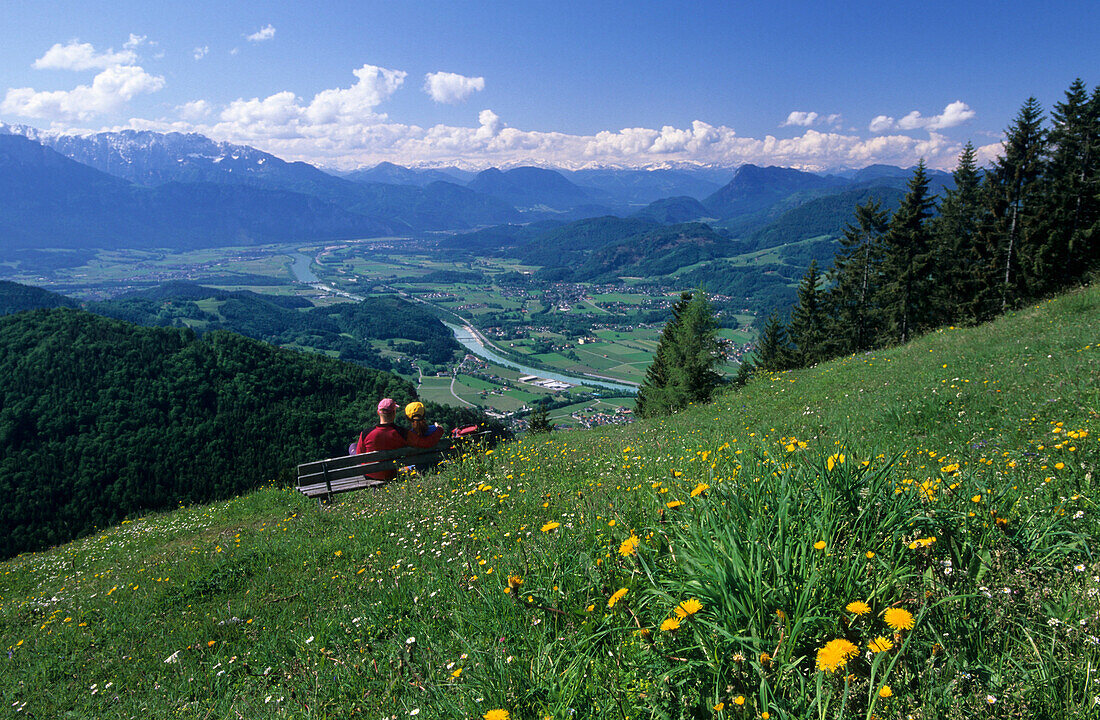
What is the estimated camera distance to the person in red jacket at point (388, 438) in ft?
35.2

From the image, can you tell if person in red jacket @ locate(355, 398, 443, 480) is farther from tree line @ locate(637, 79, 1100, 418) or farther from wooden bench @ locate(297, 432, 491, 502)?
tree line @ locate(637, 79, 1100, 418)

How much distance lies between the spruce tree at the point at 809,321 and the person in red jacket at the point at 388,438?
1557 inches

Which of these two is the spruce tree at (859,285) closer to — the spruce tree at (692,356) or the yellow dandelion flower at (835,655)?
the spruce tree at (692,356)

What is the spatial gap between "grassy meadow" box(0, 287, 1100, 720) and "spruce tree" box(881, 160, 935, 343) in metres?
32.7

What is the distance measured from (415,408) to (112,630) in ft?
18.8

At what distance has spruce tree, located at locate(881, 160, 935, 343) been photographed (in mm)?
35562

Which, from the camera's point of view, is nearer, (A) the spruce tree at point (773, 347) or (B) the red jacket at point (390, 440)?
(B) the red jacket at point (390, 440)

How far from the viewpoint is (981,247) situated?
35.1m

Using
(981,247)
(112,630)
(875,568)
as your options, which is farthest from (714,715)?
(981,247)

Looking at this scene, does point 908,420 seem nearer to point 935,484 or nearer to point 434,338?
point 935,484

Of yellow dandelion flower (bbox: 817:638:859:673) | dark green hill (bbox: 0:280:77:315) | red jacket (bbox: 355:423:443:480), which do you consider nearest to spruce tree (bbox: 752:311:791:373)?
red jacket (bbox: 355:423:443:480)

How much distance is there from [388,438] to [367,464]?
0.66 meters

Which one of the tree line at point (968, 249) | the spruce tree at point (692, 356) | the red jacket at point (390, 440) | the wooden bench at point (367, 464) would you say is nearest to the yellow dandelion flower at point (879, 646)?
the wooden bench at point (367, 464)

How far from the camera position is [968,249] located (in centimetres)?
3647
